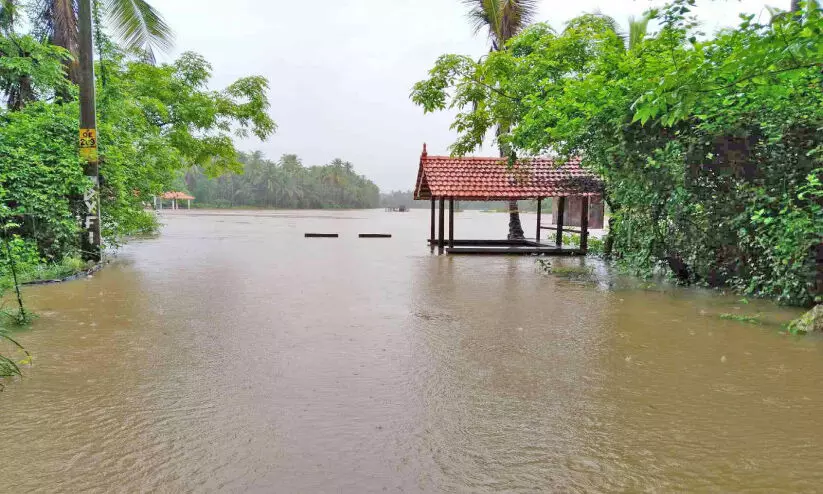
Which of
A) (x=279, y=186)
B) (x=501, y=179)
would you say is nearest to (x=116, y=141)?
(x=501, y=179)

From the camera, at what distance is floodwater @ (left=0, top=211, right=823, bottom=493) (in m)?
2.88

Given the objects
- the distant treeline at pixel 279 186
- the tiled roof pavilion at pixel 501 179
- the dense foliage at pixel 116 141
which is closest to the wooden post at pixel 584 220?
the tiled roof pavilion at pixel 501 179

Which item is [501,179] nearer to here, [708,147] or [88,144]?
[708,147]

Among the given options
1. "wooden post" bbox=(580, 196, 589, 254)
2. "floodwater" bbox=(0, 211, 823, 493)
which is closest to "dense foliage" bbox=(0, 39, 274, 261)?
"floodwater" bbox=(0, 211, 823, 493)

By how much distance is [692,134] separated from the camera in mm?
8930

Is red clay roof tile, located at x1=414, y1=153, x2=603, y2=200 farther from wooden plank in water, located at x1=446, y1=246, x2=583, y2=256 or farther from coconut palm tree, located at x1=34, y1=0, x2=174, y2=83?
coconut palm tree, located at x1=34, y1=0, x2=174, y2=83

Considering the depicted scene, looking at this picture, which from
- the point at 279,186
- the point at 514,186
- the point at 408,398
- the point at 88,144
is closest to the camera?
the point at 408,398

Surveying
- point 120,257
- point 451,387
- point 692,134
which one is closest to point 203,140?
point 120,257

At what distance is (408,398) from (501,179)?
13.9 m

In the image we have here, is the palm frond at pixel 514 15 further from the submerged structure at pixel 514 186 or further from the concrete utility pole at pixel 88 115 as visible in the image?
the concrete utility pole at pixel 88 115

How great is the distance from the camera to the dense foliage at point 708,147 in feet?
18.1

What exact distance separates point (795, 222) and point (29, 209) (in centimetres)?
1261

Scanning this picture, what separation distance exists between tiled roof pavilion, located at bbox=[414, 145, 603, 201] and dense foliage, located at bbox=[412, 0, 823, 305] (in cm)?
318

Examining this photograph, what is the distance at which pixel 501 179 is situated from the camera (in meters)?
17.2
